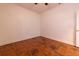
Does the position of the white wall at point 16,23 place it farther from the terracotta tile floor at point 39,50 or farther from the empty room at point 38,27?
the terracotta tile floor at point 39,50

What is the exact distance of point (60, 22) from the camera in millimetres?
3926

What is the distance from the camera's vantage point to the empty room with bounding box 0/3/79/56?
10.9 feet

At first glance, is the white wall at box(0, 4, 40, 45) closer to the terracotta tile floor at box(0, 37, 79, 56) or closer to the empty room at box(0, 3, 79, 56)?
the empty room at box(0, 3, 79, 56)

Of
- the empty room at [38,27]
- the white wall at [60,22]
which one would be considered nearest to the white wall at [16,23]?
the empty room at [38,27]

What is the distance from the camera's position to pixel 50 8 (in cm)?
423

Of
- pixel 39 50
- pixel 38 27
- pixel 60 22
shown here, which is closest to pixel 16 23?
pixel 38 27

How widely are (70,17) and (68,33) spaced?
638 mm

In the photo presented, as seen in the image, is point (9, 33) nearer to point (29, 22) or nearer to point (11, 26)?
point (11, 26)

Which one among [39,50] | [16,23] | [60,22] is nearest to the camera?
[39,50]

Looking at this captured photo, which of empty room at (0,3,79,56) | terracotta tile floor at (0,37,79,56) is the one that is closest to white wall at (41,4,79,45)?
empty room at (0,3,79,56)

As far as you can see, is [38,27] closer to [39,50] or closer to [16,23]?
[16,23]

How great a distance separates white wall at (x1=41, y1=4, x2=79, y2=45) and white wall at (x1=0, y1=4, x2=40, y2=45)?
0.60 metres

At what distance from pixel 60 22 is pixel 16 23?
191 centimetres

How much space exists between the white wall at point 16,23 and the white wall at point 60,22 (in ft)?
1.95
